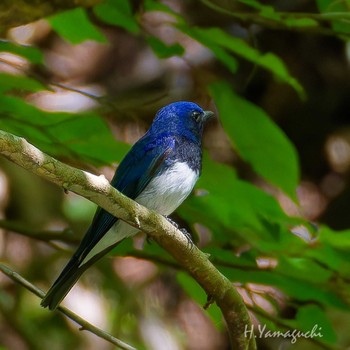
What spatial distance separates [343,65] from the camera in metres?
6.02

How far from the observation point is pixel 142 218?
2.93 metres

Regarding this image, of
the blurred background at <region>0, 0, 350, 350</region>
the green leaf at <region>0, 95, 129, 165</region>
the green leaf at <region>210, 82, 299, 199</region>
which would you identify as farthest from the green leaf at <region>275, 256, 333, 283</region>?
the blurred background at <region>0, 0, 350, 350</region>

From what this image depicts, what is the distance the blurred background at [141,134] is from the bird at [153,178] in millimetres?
978

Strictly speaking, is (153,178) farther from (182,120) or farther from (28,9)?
(28,9)

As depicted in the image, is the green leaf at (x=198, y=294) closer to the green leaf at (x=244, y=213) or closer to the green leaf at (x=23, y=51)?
the green leaf at (x=244, y=213)

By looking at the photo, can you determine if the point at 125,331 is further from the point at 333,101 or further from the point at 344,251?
the point at 344,251

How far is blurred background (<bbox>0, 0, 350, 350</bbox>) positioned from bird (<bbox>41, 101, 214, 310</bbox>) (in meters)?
0.98

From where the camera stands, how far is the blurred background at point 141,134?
5656 mm

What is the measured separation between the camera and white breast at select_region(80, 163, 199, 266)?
385cm

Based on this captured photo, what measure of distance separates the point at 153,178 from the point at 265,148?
2.13ft

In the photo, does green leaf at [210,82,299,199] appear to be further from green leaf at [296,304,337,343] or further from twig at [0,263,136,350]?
twig at [0,263,136,350]

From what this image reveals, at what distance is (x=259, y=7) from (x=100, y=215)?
1129mm

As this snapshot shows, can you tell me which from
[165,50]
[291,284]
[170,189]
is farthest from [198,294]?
[165,50]

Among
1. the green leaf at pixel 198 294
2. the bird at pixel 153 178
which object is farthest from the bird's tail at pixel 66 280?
the green leaf at pixel 198 294
